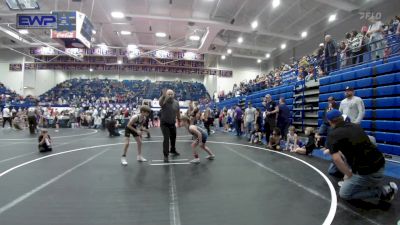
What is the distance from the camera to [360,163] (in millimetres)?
3951

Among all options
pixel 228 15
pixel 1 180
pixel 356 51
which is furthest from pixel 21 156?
pixel 228 15

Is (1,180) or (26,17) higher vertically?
(26,17)

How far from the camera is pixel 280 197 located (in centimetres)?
423

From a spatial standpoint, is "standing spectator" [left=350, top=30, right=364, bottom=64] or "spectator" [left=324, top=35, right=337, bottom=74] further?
"spectator" [left=324, top=35, right=337, bottom=74]

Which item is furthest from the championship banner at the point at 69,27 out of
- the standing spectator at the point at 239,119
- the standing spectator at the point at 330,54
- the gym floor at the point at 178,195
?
the standing spectator at the point at 330,54

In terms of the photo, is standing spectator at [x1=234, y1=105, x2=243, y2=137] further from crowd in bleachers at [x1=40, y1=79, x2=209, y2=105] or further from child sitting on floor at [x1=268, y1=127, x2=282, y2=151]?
crowd in bleachers at [x1=40, y1=79, x2=209, y2=105]

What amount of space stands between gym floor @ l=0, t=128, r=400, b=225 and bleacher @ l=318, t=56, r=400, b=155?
2.41 metres

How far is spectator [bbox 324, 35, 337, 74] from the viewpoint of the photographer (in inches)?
453

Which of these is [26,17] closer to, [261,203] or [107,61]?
[261,203]

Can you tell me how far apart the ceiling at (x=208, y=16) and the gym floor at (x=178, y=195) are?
15163 mm

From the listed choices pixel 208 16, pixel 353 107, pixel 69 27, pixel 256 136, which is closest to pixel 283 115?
pixel 256 136

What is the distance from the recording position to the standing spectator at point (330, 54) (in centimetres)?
1151

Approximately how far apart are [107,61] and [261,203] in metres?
37.4

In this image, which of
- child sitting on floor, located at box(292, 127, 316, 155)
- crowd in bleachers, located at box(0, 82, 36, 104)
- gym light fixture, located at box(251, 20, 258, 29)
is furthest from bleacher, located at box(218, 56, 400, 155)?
crowd in bleachers, located at box(0, 82, 36, 104)
